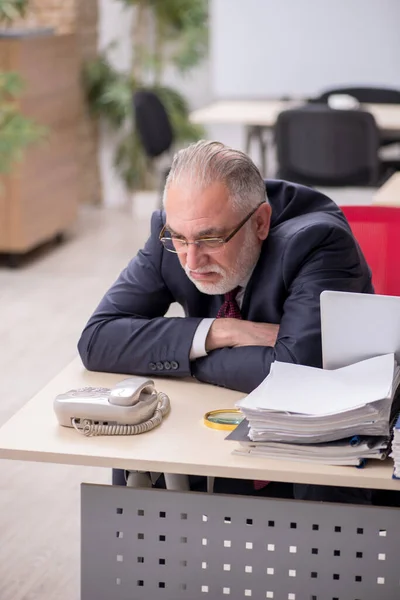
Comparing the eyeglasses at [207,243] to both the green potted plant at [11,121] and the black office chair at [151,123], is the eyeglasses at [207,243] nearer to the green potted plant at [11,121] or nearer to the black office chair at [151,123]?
the green potted plant at [11,121]

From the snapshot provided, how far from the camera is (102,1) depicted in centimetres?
786

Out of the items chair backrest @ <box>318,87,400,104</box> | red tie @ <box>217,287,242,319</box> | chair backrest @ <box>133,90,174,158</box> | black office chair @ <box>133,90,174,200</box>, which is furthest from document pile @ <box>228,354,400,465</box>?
chair backrest @ <box>318,87,400,104</box>

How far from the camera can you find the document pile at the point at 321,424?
5.40 feet

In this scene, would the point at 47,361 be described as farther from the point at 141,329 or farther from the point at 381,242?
the point at 141,329

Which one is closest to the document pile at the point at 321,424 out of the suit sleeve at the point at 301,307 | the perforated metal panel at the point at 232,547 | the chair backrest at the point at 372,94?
the perforated metal panel at the point at 232,547

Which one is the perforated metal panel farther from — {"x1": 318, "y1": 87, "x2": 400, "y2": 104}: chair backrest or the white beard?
{"x1": 318, "y1": 87, "x2": 400, "y2": 104}: chair backrest

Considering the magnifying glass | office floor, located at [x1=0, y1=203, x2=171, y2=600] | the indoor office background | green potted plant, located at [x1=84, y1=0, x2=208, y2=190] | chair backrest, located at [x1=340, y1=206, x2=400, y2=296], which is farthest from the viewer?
green potted plant, located at [x1=84, y1=0, x2=208, y2=190]

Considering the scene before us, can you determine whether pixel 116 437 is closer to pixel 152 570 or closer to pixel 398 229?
pixel 152 570

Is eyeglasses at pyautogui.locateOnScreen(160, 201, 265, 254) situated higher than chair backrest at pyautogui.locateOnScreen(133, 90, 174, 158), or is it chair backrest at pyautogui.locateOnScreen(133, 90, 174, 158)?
eyeglasses at pyautogui.locateOnScreen(160, 201, 265, 254)

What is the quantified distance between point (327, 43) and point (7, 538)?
5.42m

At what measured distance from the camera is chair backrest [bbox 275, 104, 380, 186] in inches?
216

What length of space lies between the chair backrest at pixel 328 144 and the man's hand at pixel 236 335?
347 cm

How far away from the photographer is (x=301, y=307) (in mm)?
2105

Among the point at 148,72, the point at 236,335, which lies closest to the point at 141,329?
the point at 236,335
